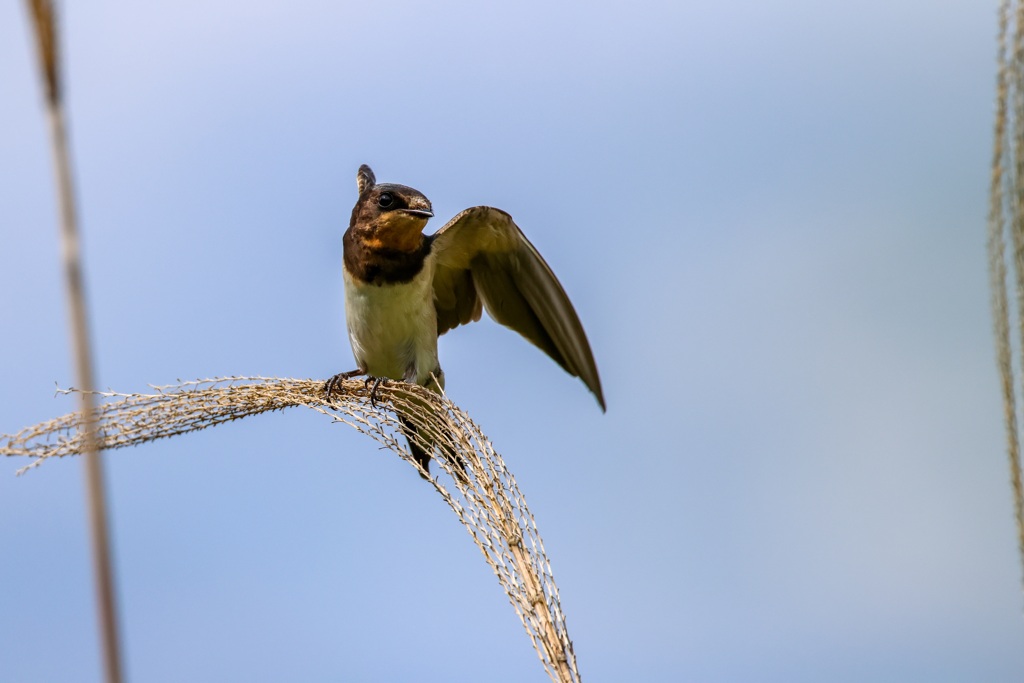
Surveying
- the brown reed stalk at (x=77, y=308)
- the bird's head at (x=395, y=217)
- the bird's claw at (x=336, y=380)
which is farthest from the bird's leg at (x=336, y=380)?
the brown reed stalk at (x=77, y=308)

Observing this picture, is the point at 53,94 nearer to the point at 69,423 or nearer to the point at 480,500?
the point at 480,500

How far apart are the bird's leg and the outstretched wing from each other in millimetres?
1018

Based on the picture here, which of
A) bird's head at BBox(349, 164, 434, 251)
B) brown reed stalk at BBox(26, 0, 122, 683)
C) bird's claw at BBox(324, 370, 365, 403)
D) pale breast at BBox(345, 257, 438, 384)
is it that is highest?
bird's head at BBox(349, 164, 434, 251)

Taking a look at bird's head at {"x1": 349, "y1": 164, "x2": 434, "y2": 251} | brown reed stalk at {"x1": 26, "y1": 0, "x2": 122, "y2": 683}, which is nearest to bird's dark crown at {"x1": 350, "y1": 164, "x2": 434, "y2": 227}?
bird's head at {"x1": 349, "y1": 164, "x2": 434, "y2": 251}

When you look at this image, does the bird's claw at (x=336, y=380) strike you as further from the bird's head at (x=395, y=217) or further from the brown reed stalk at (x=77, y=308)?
the brown reed stalk at (x=77, y=308)

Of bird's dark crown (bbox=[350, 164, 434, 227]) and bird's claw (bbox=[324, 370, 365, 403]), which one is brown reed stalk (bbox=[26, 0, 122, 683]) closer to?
bird's claw (bbox=[324, 370, 365, 403])

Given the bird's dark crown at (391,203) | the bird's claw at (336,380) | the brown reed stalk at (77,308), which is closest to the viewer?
the brown reed stalk at (77,308)

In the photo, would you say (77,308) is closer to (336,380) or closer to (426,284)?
(336,380)

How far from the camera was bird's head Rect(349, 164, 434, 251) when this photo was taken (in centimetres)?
623

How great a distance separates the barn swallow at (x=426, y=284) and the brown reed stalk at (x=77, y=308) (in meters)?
4.77

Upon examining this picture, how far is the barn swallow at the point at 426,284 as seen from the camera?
627 centimetres

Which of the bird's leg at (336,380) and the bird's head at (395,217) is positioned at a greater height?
the bird's head at (395,217)

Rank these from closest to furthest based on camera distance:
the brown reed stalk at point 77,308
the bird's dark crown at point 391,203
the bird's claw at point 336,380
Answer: the brown reed stalk at point 77,308 < the bird's claw at point 336,380 < the bird's dark crown at point 391,203

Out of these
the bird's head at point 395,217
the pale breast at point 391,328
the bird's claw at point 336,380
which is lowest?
the bird's claw at point 336,380
